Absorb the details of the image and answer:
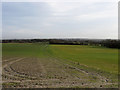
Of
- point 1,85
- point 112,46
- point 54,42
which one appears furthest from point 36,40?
point 1,85

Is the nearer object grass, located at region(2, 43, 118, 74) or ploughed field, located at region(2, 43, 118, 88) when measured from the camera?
ploughed field, located at region(2, 43, 118, 88)

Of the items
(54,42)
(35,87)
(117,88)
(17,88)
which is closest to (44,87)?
(35,87)

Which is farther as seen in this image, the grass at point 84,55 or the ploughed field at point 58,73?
the grass at point 84,55

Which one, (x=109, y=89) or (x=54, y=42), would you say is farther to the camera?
(x=54, y=42)

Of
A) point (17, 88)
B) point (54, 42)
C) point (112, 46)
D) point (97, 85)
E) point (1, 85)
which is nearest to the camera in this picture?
point (17, 88)

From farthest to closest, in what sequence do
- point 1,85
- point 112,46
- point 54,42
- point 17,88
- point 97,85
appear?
point 54,42, point 112,46, point 97,85, point 1,85, point 17,88

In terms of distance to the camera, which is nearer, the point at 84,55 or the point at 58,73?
the point at 58,73

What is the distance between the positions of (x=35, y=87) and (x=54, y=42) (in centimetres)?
6111

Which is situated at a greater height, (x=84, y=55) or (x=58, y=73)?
(x=58, y=73)

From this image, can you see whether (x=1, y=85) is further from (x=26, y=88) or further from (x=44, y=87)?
(x=44, y=87)

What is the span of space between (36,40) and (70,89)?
216ft

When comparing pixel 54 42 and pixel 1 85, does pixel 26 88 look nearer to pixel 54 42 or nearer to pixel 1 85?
pixel 1 85

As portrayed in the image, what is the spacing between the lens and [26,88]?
7.38m

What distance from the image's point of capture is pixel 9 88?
287 inches
